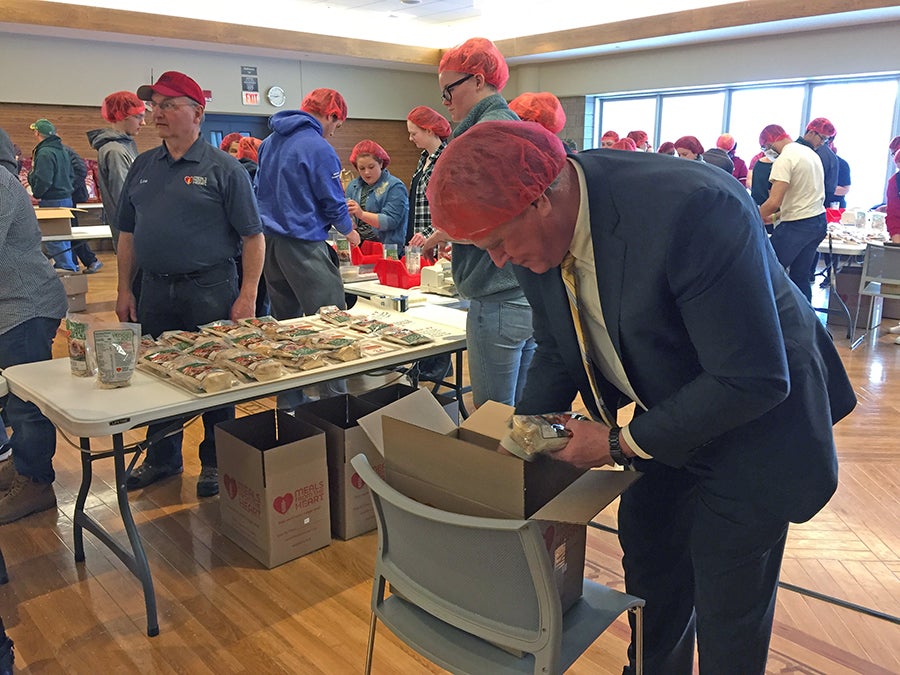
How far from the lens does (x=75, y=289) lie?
22.6ft

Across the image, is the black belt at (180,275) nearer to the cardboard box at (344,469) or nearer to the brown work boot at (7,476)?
the cardboard box at (344,469)

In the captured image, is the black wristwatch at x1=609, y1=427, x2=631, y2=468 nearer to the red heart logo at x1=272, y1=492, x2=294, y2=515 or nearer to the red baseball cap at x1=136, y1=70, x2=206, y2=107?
the red heart logo at x1=272, y1=492, x2=294, y2=515

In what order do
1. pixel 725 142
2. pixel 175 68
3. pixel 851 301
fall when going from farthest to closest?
pixel 175 68
pixel 725 142
pixel 851 301

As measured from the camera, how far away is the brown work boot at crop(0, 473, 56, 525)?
9.71 ft

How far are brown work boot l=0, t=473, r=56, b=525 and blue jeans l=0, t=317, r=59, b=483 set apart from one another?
0.03m

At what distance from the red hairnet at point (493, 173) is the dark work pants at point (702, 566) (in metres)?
0.66

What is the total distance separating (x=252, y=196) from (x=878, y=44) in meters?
8.87

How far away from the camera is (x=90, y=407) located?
209cm

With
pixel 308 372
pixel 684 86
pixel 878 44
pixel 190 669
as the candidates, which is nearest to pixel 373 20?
pixel 684 86

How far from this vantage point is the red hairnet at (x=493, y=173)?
3.84 feet

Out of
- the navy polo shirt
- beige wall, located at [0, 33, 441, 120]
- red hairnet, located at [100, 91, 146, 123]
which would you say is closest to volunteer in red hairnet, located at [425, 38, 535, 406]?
the navy polo shirt

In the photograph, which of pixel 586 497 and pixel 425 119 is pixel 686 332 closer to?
pixel 586 497

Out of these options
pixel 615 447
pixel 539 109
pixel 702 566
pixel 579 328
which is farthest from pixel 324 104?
pixel 702 566

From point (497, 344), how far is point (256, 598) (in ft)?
3.91
